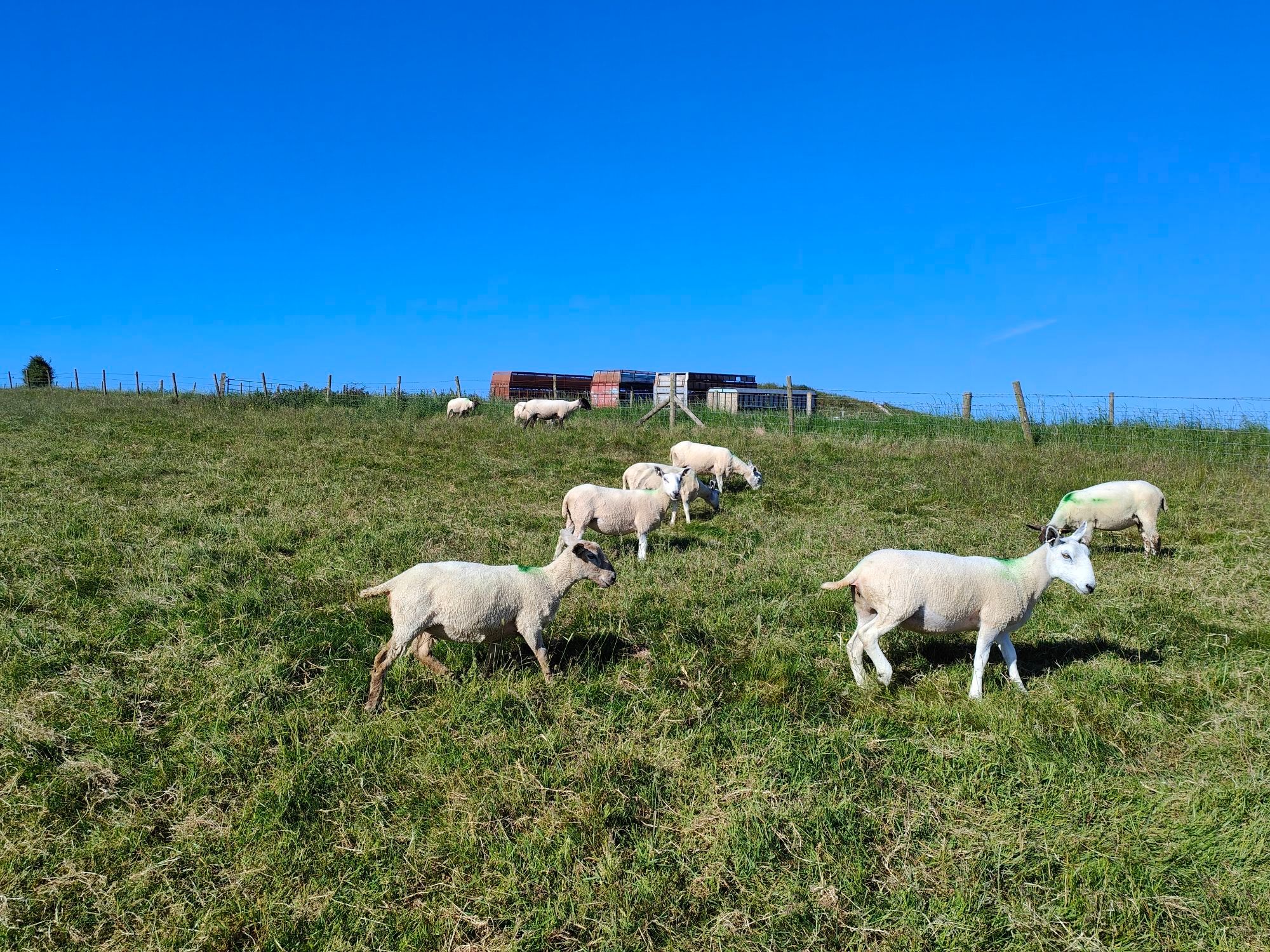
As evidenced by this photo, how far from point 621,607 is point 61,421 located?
20.9 meters

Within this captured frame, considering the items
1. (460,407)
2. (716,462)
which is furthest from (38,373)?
(716,462)

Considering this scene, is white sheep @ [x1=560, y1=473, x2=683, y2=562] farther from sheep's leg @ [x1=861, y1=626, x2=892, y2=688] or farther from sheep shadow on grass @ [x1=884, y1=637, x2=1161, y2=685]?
sheep's leg @ [x1=861, y1=626, x2=892, y2=688]

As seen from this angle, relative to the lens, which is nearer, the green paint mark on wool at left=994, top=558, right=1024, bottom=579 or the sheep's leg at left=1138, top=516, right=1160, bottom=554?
the green paint mark on wool at left=994, top=558, right=1024, bottom=579

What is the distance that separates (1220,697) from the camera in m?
4.87

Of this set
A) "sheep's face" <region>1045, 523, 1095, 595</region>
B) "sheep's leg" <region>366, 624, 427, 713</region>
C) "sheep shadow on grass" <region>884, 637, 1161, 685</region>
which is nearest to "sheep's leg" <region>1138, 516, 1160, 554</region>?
A: "sheep shadow on grass" <region>884, 637, 1161, 685</region>

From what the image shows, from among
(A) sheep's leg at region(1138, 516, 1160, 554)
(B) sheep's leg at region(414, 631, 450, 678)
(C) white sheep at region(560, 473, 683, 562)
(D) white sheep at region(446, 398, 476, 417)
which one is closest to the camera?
(B) sheep's leg at region(414, 631, 450, 678)

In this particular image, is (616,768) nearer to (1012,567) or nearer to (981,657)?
(981,657)

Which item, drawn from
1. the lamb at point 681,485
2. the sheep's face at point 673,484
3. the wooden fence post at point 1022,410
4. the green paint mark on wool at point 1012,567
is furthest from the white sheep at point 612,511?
the wooden fence post at point 1022,410

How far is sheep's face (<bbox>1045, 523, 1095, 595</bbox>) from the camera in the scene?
525 cm

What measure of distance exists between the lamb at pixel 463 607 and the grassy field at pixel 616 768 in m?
0.18

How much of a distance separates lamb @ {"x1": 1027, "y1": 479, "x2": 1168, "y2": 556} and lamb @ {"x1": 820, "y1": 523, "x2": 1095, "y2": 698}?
5.18 metres

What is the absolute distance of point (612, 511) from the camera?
364 inches

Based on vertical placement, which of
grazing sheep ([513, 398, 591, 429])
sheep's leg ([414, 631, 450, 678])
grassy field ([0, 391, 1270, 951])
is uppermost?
grazing sheep ([513, 398, 591, 429])

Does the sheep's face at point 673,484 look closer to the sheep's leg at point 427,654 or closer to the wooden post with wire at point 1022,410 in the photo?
the sheep's leg at point 427,654
